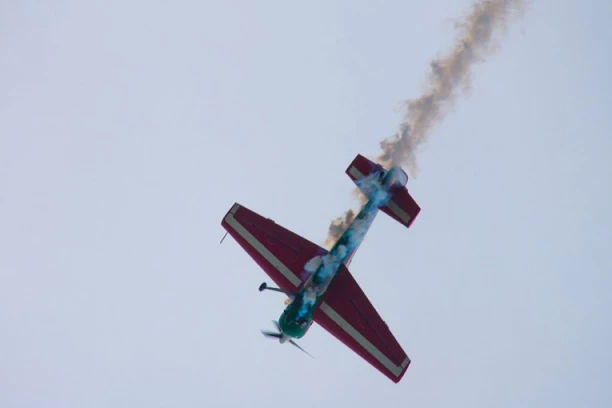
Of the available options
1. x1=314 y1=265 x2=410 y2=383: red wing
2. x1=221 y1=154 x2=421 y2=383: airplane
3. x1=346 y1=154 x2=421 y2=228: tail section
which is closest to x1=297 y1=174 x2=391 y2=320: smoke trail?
x1=221 y1=154 x2=421 y2=383: airplane

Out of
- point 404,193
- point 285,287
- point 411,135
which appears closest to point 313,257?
point 285,287

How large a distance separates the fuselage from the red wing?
41.0 inches

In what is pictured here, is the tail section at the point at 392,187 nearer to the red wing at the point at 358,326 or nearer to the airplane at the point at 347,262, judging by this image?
the airplane at the point at 347,262

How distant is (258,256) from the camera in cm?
3206

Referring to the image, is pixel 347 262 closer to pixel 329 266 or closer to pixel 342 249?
pixel 342 249

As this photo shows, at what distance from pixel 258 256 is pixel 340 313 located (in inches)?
233

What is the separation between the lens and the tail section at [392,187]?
31.5 metres

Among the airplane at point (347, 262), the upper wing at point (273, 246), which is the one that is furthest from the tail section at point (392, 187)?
the upper wing at point (273, 246)

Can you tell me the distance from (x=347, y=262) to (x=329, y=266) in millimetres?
1793

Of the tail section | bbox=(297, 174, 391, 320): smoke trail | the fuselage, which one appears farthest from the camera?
the tail section

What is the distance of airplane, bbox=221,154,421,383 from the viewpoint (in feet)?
101

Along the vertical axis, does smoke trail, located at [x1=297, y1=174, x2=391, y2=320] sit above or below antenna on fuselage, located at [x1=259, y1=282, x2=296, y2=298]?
above

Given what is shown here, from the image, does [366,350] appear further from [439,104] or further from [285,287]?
[439,104]

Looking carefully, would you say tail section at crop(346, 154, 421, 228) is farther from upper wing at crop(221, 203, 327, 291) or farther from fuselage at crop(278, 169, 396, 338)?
upper wing at crop(221, 203, 327, 291)
